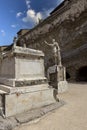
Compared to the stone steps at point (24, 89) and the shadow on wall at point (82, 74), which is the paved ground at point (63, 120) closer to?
the stone steps at point (24, 89)

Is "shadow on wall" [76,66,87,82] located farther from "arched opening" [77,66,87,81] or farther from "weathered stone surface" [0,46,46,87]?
"weathered stone surface" [0,46,46,87]

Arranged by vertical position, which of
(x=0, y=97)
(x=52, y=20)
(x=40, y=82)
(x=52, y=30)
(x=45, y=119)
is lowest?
(x=45, y=119)

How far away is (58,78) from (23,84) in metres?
3.57

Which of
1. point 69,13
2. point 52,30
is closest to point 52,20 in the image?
point 52,30

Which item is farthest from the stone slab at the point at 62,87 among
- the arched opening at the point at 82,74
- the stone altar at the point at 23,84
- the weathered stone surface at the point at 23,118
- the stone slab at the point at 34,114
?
the arched opening at the point at 82,74

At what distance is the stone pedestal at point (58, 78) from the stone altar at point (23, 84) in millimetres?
2583

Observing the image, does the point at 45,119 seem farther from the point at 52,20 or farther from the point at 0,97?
the point at 52,20

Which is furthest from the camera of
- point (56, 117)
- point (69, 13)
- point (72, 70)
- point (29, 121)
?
point (69, 13)

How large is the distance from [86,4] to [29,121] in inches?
504

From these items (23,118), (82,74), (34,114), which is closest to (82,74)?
(82,74)

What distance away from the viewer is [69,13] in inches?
603

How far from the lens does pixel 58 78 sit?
282 inches

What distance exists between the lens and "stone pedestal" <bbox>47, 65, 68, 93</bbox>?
701cm

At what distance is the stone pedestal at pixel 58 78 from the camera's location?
701 cm
